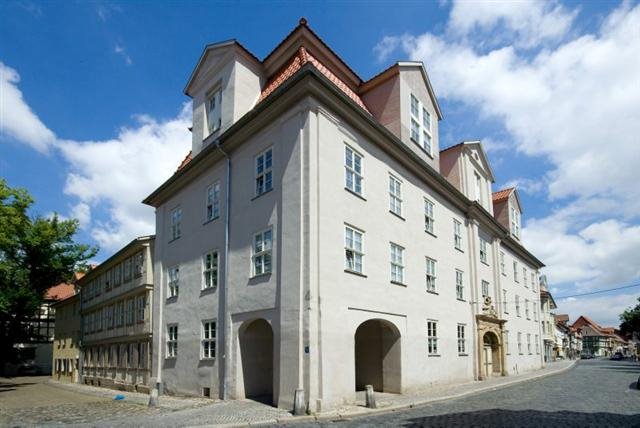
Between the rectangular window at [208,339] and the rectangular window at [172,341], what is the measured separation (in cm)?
270

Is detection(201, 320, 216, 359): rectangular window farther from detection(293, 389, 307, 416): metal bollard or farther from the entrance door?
the entrance door

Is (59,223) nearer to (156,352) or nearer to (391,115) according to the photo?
(156,352)

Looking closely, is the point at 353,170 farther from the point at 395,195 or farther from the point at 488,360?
the point at 488,360

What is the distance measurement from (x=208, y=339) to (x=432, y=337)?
9.11 m

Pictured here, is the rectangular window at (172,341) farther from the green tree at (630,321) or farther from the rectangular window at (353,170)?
the green tree at (630,321)

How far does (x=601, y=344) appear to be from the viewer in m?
→ 144

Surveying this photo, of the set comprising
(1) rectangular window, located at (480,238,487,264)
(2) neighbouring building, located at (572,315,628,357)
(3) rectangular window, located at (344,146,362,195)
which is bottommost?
(2) neighbouring building, located at (572,315,628,357)

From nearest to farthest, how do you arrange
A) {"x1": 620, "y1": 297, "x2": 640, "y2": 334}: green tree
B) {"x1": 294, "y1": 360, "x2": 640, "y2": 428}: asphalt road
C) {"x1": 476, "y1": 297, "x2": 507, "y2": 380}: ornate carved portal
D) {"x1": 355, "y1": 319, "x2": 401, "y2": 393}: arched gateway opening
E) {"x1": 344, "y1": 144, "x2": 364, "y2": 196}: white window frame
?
1. {"x1": 294, "y1": 360, "x2": 640, "y2": 428}: asphalt road
2. {"x1": 344, "y1": 144, "x2": 364, "y2": 196}: white window frame
3. {"x1": 355, "y1": 319, "x2": 401, "y2": 393}: arched gateway opening
4. {"x1": 476, "y1": 297, "x2": 507, "y2": 380}: ornate carved portal
5. {"x1": 620, "y1": 297, "x2": 640, "y2": 334}: green tree

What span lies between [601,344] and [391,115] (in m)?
152

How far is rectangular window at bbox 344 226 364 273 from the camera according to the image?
52.9 ft

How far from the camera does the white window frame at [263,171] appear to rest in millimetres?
16812

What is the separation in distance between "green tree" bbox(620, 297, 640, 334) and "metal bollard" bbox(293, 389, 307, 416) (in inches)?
2309

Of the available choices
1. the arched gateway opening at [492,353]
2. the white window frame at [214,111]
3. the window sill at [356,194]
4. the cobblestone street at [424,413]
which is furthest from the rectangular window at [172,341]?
the arched gateway opening at [492,353]

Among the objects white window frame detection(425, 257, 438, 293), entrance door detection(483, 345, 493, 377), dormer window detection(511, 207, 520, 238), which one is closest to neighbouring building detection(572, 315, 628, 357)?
dormer window detection(511, 207, 520, 238)
